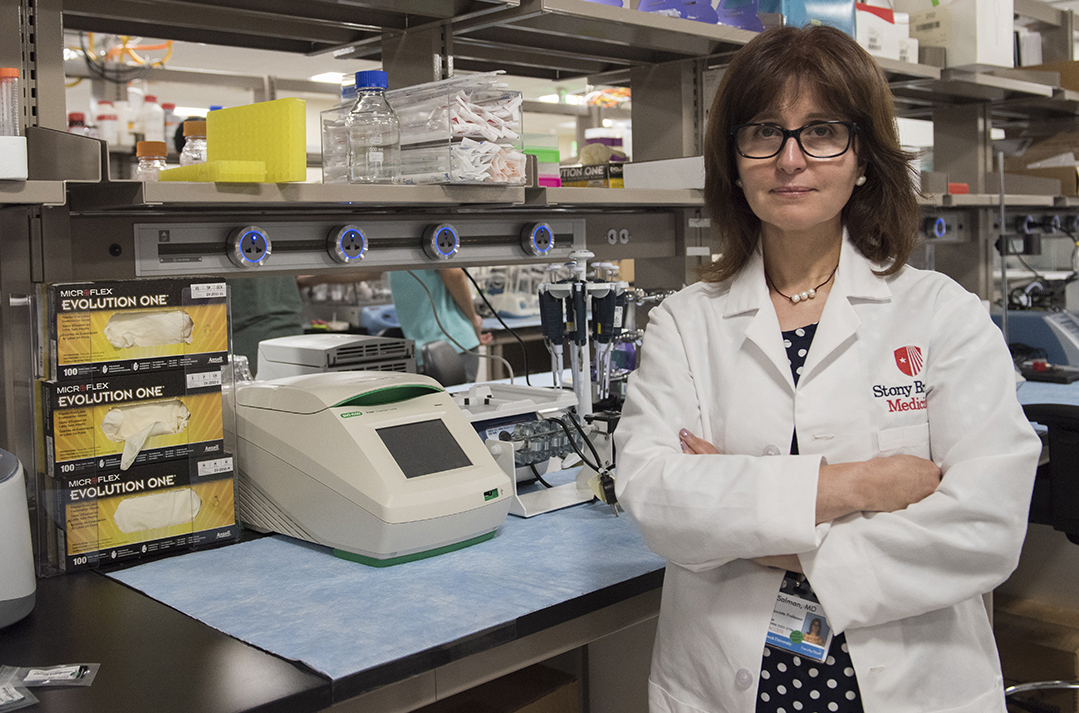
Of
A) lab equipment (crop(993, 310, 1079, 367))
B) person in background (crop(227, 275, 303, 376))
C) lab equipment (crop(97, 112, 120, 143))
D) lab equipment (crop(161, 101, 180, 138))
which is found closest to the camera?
lab equipment (crop(993, 310, 1079, 367))

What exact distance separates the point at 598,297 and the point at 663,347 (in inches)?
25.2

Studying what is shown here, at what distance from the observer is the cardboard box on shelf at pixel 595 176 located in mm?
2424

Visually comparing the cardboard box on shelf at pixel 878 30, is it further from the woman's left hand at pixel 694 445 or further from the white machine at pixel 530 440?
the woman's left hand at pixel 694 445

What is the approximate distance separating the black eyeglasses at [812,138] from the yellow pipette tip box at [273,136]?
28.3 inches

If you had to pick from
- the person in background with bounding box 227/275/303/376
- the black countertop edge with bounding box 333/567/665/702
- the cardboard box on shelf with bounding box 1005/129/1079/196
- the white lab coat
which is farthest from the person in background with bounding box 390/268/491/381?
the white lab coat

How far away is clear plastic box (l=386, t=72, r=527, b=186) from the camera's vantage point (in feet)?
5.59

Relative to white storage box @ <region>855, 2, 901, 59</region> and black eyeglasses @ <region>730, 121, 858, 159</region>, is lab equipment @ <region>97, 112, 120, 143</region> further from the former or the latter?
black eyeglasses @ <region>730, 121, 858, 159</region>

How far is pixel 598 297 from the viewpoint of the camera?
77.4 inches

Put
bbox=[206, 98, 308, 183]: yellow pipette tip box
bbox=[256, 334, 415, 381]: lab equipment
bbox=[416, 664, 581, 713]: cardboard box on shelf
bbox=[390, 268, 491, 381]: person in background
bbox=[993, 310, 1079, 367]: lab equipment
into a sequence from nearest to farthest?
1. bbox=[206, 98, 308, 183]: yellow pipette tip box
2. bbox=[416, 664, 581, 713]: cardboard box on shelf
3. bbox=[256, 334, 415, 381]: lab equipment
4. bbox=[993, 310, 1079, 367]: lab equipment
5. bbox=[390, 268, 491, 381]: person in background

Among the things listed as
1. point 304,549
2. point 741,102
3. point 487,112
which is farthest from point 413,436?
point 741,102

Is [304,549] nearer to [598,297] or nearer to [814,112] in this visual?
[598,297]

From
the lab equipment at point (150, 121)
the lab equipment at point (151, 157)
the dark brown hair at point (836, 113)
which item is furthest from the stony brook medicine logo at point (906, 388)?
the lab equipment at point (150, 121)

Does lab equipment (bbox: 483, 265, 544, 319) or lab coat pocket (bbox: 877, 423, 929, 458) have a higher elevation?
lab equipment (bbox: 483, 265, 544, 319)

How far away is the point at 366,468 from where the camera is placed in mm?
1502
